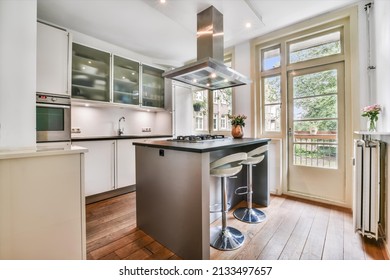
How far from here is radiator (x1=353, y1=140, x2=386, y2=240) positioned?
1.58m

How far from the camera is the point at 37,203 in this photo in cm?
106

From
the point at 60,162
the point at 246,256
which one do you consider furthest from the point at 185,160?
the point at 246,256

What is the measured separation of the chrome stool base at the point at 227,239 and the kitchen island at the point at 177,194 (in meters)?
0.28


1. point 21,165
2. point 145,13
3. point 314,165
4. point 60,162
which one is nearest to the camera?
point 21,165

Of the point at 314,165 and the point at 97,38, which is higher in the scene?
the point at 97,38

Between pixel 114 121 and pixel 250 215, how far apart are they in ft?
9.13

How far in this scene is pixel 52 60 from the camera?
7.14 feet

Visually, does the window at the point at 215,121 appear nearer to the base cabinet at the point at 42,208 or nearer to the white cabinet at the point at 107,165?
the white cabinet at the point at 107,165

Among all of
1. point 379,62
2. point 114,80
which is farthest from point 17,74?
point 379,62

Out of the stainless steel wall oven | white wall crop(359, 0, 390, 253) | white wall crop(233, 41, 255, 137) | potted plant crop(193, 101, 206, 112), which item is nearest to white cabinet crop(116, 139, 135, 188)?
the stainless steel wall oven

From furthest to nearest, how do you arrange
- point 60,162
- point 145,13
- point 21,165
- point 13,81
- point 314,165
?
point 314,165 → point 145,13 → point 13,81 → point 60,162 → point 21,165

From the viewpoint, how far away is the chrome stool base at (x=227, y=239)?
1.59m

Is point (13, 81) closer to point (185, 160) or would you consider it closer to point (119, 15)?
point (185, 160)
